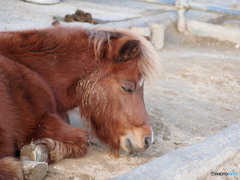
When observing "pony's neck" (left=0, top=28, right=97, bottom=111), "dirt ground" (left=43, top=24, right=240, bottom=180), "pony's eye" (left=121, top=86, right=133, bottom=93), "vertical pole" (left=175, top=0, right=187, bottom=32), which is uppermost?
"pony's neck" (left=0, top=28, right=97, bottom=111)

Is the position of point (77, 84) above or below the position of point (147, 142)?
above

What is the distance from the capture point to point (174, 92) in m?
6.05

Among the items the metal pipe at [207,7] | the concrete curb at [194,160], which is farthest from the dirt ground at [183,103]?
the metal pipe at [207,7]

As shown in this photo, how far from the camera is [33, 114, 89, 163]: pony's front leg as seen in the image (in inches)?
136

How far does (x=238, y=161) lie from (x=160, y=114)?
5.29ft

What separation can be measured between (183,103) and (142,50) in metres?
2.02

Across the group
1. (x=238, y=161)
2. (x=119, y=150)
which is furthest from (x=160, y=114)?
(x=238, y=161)

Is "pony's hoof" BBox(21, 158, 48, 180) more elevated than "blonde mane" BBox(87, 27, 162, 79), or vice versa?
"blonde mane" BBox(87, 27, 162, 79)

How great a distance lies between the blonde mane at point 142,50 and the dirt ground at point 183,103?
0.20m

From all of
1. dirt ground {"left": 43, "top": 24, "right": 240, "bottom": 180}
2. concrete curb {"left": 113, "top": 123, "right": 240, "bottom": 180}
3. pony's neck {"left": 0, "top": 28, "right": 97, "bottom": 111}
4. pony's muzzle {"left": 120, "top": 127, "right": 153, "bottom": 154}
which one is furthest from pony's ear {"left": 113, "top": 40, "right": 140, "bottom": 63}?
concrete curb {"left": 113, "top": 123, "right": 240, "bottom": 180}

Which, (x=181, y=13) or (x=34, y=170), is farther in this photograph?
(x=181, y=13)

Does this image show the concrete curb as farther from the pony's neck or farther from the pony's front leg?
the pony's neck

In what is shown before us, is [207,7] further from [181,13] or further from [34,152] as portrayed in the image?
[34,152]

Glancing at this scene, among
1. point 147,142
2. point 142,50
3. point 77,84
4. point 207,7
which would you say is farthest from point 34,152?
point 207,7
